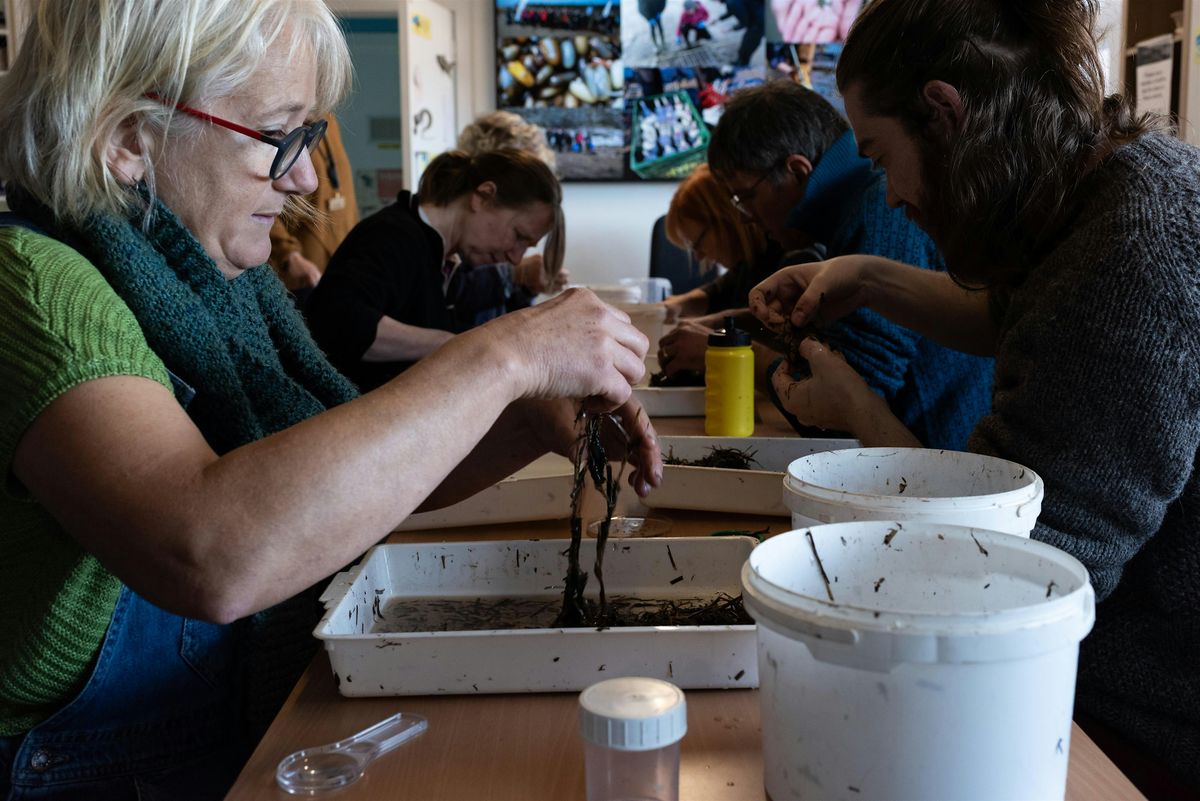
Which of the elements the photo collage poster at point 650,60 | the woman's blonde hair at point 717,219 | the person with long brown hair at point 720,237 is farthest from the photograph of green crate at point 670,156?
the woman's blonde hair at point 717,219

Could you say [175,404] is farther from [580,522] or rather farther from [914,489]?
[914,489]

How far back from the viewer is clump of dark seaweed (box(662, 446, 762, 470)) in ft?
5.68

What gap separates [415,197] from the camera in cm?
Answer: 323

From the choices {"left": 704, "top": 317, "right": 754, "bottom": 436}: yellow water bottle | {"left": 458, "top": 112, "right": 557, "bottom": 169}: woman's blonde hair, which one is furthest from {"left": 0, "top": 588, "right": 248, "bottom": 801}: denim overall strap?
{"left": 458, "top": 112, "right": 557, "bottom": 169}: woman's blonde hair

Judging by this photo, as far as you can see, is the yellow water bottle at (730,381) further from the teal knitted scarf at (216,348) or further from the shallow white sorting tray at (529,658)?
the shallow white sorting tray at (529,658)

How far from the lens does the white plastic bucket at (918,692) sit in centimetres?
59

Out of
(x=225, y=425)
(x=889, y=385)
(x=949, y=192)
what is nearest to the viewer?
(x=225, y=425)

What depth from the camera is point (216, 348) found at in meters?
1.09

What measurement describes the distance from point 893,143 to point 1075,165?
27cm

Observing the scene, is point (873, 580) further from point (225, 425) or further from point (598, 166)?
point (598, 166)

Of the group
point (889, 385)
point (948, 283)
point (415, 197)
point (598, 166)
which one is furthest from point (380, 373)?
point (598, 166)

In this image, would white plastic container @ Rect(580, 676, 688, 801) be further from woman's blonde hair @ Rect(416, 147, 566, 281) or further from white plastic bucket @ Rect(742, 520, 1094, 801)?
woman's blonde hair @ Rect(416, 147, 566, 281)

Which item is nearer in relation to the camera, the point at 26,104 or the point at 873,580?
the point at 873,580

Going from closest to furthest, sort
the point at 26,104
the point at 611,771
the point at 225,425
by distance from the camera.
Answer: the point at 611,771 → the point at 26,104 → the point at 225,425
